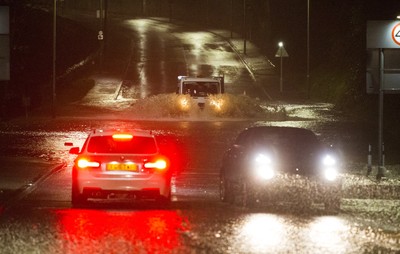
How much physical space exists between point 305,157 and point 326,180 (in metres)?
0.58

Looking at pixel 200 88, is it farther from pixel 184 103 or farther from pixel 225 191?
pixel 225 191

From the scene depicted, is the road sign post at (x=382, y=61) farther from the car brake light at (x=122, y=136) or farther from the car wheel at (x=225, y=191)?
the car brake light at (x=122, y=136)

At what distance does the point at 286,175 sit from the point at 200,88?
32093 mm

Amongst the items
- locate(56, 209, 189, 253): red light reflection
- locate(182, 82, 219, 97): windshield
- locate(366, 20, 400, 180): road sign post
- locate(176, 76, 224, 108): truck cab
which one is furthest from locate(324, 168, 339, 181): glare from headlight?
locate(182, 82, 219, 97): windshield

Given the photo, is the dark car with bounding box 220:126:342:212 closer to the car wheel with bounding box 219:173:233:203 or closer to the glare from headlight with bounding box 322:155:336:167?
the glare from headlight with bounding box 322:155:336:167

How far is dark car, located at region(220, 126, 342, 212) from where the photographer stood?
1673 cm

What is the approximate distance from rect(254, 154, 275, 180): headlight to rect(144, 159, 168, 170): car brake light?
5.34ft

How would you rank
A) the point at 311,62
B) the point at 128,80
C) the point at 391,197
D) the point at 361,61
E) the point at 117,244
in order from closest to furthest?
1. the point at 117,244
2. the point at 391,197
3. the point at 361,61
4. the point at 128,80
5. the point at 311,62

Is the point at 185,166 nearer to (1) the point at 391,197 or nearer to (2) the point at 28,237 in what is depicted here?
(1) the point at 391,197

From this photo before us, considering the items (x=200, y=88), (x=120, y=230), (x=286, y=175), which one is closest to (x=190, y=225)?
(x=120, y=230)

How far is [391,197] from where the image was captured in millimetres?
19297

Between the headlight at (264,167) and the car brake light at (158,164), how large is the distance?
163 cm

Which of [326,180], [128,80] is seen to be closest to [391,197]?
[326,180]

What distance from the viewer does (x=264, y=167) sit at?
16.9 metres
